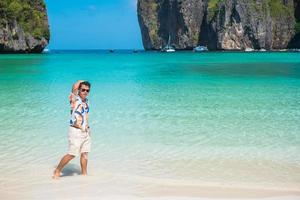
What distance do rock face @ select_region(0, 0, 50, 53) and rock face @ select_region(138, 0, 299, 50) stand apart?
57272 mm

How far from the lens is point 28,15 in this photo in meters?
111

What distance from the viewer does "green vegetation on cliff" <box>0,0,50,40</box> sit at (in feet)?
333

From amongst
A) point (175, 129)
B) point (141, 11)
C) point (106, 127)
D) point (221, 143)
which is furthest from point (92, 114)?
point (141, 11)

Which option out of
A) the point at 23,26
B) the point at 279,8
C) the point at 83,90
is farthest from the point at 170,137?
the point at 279,8

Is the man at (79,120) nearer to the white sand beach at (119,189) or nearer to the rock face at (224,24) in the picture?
→ the white sand beach at (119,189)

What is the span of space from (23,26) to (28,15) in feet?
13.2

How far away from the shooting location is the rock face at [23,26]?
101125mm

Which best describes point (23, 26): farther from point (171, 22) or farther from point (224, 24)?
point (171, 22)

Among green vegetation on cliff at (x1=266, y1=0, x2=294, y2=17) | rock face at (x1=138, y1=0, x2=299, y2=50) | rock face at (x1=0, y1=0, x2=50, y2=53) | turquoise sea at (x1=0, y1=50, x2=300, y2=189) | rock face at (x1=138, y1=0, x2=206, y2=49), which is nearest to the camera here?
turquoise sea at (x1=0, y1=50, x2=300, y2=189)

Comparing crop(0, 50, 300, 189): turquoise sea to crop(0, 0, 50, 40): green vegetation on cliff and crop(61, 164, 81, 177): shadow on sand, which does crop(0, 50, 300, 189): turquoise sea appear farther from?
crop(0, 0, 50, 40): green vegetation on cliff

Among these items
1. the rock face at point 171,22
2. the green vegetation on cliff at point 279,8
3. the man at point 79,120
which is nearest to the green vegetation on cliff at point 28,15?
the rock face at point 171,22

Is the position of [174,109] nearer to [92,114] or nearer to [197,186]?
[92,114]

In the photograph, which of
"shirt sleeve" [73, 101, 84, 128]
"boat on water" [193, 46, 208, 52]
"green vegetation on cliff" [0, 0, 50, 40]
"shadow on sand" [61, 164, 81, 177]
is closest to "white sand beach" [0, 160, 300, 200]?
"shadow on sand" [61, 164, 81, 177]

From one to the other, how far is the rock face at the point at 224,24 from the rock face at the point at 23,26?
57272 millimetres
